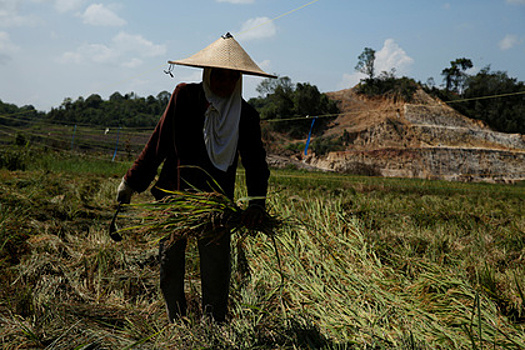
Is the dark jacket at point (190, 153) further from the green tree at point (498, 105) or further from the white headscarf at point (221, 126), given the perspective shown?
the green tree at point (498, 105)

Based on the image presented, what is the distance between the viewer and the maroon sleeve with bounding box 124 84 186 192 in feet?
6.62

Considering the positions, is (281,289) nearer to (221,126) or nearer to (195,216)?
(195,216)

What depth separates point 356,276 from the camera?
2361 millimetres

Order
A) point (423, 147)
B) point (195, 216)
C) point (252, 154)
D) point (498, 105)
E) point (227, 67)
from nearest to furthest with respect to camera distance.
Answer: point (195, 216) < point (227, 67) < point (252, 154) < point (423, 147) < point (498, 105)

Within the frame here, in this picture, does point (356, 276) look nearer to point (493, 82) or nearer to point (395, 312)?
point (395, 312)

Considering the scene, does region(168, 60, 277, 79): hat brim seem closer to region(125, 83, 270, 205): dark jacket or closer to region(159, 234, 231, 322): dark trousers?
region(125, 83, 270, 205): dark jacket

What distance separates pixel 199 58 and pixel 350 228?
5.97ft

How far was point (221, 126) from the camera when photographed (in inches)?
75.5

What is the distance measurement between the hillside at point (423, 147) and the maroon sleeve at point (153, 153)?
74.0 ft

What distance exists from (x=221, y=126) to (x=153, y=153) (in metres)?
0.42

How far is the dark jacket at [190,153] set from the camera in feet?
6.40

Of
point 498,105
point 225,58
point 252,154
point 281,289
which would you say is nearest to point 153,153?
point 252,154

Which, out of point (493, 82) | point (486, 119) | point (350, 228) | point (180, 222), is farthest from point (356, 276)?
point (493, 82)

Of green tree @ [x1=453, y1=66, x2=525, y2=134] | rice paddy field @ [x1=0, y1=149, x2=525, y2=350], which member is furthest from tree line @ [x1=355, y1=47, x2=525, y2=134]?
rice paddy field @ [x1=0, y1=149, x2=525, y2=350]
